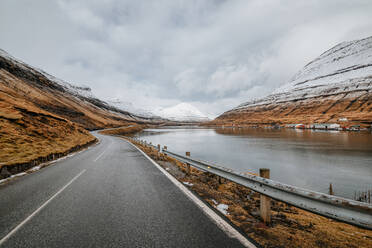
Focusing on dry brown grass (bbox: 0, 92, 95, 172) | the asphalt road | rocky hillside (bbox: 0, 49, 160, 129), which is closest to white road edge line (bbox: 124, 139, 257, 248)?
the asphalt road

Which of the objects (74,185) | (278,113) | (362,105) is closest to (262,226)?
(74,185)

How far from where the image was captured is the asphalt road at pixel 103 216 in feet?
9.32

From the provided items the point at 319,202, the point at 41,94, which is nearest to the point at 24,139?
the point at 319,202

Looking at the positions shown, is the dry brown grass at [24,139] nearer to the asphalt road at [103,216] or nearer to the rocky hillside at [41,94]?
the asphalt road at [103,216]

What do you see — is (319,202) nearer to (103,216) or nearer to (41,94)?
(103,216)

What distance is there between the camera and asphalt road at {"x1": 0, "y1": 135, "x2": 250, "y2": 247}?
284 centimetres

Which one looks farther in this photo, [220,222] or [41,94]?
[41,94]

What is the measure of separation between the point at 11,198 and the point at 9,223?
185cm

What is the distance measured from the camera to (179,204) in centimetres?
424

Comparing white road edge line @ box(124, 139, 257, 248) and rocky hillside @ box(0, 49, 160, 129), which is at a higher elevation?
rocky hillside @ box(0, 49, 160, 129)

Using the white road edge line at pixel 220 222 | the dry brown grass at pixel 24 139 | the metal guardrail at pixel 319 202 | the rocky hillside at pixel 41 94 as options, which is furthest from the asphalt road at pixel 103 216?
the rocky hillside at pixel 41 94

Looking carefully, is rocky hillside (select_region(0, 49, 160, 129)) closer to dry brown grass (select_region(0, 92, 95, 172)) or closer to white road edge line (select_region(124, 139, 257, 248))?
dry brown grass (select_region(0, 92, 95, 172))

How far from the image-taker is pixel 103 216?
371 centimetres

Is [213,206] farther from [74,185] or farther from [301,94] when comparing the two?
[301,94]
